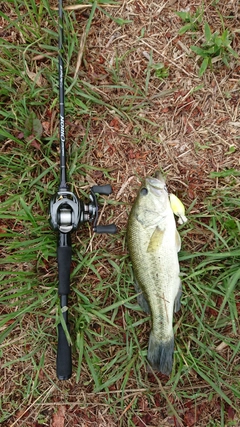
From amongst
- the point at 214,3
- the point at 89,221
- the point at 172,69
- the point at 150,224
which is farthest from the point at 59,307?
the point at 214,3

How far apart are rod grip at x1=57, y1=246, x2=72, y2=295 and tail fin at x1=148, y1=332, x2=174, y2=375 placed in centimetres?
76

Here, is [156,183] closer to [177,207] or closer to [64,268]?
[177,207]

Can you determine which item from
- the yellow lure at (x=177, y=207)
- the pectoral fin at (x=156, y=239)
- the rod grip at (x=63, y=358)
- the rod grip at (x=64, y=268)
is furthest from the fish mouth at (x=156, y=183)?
the rod grip at (x=63, y=358)

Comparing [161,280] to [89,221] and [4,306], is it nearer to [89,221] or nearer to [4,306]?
[89,221]

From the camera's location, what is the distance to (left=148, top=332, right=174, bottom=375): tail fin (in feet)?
9.84

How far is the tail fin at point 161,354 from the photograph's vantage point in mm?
2998

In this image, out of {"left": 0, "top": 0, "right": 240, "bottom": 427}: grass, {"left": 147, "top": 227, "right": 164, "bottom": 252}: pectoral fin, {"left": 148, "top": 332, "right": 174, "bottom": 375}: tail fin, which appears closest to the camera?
{"left": 147, "top": 227, "right": 164, "bottom": 252}: pectoral fin

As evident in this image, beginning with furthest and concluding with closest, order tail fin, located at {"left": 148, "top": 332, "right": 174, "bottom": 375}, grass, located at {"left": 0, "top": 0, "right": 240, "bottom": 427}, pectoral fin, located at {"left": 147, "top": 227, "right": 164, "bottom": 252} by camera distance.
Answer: grass, located at {"left": 0, "top": 0, "right": 240, "bottom": 427}, tail fin, located at {"left": 148, "top": 332, "right": 174, "bottom": 375}, pectoral fin, located at {"left": 147, "top": 227, "right": 164, "bottom": 252}

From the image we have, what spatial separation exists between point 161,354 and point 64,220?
1266 millimetres

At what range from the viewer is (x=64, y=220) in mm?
2852

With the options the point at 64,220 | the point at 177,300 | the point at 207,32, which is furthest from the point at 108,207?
the point at 207,32

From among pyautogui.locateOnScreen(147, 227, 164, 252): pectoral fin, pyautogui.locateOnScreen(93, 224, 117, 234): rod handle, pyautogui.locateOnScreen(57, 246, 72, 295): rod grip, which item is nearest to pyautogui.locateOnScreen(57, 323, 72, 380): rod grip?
pyautogui.locateOnScreen(57, 246, 72, 295): rod grip

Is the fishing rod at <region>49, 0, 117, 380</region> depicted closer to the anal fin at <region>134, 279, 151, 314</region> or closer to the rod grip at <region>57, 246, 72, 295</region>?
the rod grip at <region>57, 246, 72, 295</region>

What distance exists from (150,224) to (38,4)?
2.04 metres
